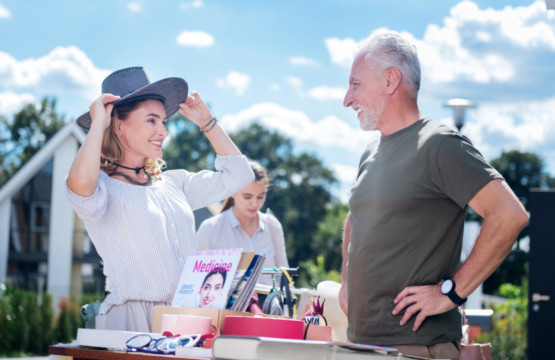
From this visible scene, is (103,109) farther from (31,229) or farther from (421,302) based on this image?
(31,229)

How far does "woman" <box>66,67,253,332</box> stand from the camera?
8.93 feet

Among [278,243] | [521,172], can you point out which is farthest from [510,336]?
[521,172]

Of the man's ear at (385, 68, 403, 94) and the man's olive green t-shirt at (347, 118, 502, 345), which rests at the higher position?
the man's ear at (385, 68, 403, 94)

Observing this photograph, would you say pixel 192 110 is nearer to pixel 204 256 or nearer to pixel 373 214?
pixel 204 256

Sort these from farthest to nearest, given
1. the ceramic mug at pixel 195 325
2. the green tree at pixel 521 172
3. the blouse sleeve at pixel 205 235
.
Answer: the green tree at pixel 521 172, the blouse sleeve at pixel 205 235, the ceramic mug at pixel 195 325

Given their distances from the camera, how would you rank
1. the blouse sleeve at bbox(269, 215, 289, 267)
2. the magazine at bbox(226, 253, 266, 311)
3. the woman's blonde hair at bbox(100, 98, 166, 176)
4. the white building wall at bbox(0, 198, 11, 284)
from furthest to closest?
the white building wall at bbox(0, 198, 11, 284)
the blouse sleeve at bbox(269, 215, 289, 267)
the woman's blonde hair at bbox(100, 98, 166, 176)
the magazine at bbox(226, 253, 266, 311)

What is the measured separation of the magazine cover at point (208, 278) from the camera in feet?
7.66

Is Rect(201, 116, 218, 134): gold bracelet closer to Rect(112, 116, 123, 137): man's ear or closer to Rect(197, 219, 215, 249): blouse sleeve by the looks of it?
Rect(112, 116, 123, 137): man's ear

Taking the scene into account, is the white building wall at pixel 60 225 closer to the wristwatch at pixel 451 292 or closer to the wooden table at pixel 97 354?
the wooden table at pixel 97 354

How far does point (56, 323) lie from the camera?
16.0 metres

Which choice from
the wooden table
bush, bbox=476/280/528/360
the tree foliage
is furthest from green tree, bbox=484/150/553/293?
the wooden table

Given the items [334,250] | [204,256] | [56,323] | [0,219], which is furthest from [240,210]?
[334,250]

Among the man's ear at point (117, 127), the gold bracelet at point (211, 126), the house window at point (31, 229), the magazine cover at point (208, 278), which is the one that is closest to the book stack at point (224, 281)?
the magazine cover at point (208, 278)

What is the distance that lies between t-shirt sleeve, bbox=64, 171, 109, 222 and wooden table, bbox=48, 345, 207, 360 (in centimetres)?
58
